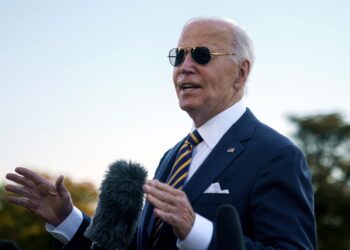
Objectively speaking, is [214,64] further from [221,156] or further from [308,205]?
[308,205]

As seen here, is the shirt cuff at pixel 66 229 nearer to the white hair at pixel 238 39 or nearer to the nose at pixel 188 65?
the nose at pixel 188 65

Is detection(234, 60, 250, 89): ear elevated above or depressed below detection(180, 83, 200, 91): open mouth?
above

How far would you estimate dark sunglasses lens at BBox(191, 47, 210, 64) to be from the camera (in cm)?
471

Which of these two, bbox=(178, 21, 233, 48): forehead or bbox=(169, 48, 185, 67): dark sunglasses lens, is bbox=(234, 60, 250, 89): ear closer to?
bbox=(178, 21, 233, 48): forehead

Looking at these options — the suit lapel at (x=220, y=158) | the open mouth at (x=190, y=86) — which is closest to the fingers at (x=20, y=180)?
the suit lapel at (x=220, y=158)

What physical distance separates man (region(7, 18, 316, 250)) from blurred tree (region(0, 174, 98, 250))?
6333cm

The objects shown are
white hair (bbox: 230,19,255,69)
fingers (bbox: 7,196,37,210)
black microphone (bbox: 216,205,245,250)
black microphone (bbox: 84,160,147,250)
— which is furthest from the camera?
white hair (bbox: 230,19,255,69)

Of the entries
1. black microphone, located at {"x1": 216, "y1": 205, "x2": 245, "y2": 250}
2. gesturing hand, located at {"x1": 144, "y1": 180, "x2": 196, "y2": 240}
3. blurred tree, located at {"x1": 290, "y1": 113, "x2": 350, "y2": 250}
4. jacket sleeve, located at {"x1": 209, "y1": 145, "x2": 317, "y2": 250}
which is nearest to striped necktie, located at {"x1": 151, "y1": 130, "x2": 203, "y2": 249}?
jacket sleeve, located at {"x1": 209, "y1": 145, "x2": 317, "y2": 250}

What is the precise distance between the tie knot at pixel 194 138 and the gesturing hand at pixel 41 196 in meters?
1.04

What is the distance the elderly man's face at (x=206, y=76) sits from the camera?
4.70m

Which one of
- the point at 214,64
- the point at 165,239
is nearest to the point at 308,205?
the point at 165,239

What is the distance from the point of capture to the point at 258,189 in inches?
161

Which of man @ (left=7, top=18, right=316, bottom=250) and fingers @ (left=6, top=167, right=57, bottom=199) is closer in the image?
man @ (left=7, top=18, right=316, bottom=250)

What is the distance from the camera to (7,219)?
6819 cm
